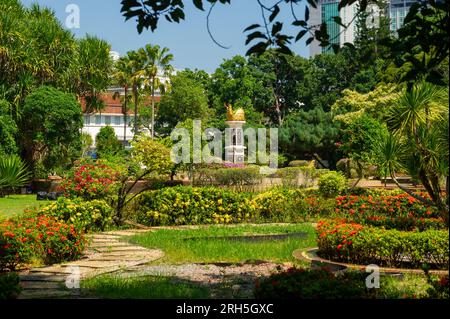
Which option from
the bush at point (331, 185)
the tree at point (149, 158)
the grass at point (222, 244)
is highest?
the tree at point (149, 158)

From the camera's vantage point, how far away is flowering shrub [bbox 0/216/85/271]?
348 inches

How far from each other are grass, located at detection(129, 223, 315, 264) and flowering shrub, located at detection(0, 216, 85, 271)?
155cm

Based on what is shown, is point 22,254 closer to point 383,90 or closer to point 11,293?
point 11,293

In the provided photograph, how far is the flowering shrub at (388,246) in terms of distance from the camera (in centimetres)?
868

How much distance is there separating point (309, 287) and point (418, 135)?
5.44 m

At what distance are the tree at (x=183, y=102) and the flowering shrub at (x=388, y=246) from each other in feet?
130

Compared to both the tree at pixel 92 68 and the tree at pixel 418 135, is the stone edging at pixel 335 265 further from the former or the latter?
the tree at pixel 92 68

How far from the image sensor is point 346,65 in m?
54.6

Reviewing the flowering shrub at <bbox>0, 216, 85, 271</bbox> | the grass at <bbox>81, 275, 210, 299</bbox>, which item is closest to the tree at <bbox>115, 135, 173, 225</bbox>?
the flowering shrub at <bbox>0, 216, 85, 271</bbox>

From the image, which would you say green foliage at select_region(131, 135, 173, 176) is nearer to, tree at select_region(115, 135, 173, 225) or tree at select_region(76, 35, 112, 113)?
tree at select_region(115, 135, 173, 225)

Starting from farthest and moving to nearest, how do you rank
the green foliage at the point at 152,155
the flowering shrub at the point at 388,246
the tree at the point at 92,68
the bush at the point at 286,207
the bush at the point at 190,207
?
the tree at the point at 92,68 → the bush at the point at 286,207 → the green foliage at the point at 152,155 → the bush at the point at 190,207 → the flowering shrub at the point at 388,246

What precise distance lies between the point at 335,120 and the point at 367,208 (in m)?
26.8

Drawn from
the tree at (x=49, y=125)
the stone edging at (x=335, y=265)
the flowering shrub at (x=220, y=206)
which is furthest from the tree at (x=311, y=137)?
the stone edging at (x=335, y=265)

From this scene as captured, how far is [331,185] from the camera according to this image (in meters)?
19.2
